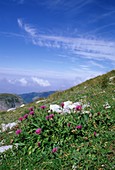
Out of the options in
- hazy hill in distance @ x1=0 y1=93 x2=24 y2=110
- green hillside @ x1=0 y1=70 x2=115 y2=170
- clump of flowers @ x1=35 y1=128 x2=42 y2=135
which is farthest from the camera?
hazy hill in distance @ x1=0 y1=93 x2=24 y2=110

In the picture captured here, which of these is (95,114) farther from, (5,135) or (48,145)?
(5,135)

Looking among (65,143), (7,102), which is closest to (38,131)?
(65,143)

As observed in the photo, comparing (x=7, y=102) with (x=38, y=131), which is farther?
(x=7, y=102)

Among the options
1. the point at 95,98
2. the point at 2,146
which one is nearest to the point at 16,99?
the point at 95,98

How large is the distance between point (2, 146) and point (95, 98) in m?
7.19

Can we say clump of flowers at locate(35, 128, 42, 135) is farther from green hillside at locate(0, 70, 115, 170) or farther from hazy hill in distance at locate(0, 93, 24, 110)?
hazy hill in distance at locate(0, 93, 24, 110)

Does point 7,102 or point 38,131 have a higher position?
point 7,102

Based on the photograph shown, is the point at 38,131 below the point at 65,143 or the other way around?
the other way around

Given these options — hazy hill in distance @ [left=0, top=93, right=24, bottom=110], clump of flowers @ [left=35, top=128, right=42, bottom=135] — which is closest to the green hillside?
clump of flowers @ [left=35, top=128, right=42, bottom=135]

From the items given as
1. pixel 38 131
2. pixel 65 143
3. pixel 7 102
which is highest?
pixel 7 102

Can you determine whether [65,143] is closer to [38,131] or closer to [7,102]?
[38,131]

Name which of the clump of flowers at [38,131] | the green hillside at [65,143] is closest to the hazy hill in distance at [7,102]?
the green hillside at [65,143]

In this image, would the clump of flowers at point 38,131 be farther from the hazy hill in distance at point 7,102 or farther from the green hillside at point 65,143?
the hazy hill in distance at point 7,102

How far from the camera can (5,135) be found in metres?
13.3
